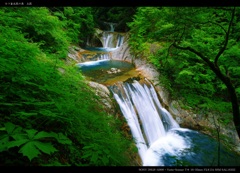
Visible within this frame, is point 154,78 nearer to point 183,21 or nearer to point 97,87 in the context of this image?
point 97,87

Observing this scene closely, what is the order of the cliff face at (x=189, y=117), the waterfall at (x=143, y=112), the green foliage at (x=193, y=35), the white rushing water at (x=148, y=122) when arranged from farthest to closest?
the cliff face at (x=189, y=117), the waterfall at (x=143, y=112), the white rushing water at (x=148, y=122), the green foliage at (x=193, y=35)

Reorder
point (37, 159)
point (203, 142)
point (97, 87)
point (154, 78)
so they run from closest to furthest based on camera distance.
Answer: point (37, 159) → point (97, 87) → point (203, 142) → point (154, 78)

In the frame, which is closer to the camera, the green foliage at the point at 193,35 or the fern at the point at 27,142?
the fern at the point at 27,142

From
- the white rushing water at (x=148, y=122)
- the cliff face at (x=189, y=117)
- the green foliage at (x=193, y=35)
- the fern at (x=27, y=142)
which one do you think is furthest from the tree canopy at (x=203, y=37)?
the fern at (x=27, y=142)

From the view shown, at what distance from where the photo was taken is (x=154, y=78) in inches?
369

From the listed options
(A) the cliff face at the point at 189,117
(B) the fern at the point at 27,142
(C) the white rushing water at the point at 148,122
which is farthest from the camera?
(A) the cliff face at the point at 189,117

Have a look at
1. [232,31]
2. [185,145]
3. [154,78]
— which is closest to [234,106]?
[232,31]

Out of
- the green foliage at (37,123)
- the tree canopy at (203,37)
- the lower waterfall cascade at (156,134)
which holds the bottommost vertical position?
the lower waterfall cascade at (156,134)

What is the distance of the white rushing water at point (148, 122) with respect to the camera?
6.20 m

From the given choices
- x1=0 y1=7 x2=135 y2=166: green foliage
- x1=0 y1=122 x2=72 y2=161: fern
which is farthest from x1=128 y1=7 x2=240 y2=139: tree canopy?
x1=0 y1=122 x2=72 y2=161: fern

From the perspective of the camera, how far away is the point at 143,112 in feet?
24.3

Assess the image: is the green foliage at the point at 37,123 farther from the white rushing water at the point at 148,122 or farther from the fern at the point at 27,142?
the white rushing water at the point at 148,122

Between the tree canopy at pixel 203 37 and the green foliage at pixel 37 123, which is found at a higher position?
the tree canopy at pixel 203 37

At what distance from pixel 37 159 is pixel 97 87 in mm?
4830
